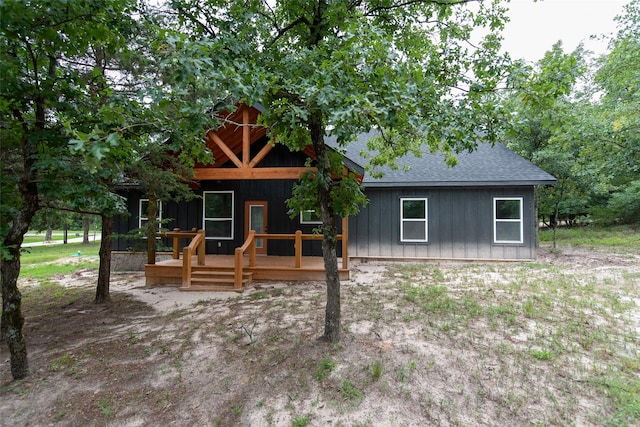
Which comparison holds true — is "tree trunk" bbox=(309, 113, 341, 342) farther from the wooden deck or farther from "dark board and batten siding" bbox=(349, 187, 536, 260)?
"dark board and batten siding" bbox=(349, 187, 536, 260)

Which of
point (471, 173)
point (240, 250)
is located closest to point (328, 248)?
point (240, 250)

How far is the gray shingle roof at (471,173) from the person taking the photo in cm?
973

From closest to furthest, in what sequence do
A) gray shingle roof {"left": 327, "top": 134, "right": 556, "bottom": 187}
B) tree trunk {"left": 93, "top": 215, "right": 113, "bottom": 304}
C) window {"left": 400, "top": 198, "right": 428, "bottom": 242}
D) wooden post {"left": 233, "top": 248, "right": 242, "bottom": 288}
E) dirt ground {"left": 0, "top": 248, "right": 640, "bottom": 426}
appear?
dirt ground {"left": 0, "top": 248, "right": 640, "bottom": 426}
tree trunk {"left": 93, "top": 215, "right": 113, "bottom": 304}
wooden post {"left": 233, "top": 248, "right": 242, "bottom": 288}
gray shingle roof {"left": 327, "top": 134, "right": 556, "bottom": 187}
window {"left": 400, "top": 198, "right": 428, "bottom": 242}

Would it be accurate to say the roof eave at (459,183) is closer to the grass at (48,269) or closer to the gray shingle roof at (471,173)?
the gray shingle roof at (471,173)

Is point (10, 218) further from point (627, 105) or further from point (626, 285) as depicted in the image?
point (627, 105)

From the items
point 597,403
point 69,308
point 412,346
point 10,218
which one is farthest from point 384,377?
point 69,308

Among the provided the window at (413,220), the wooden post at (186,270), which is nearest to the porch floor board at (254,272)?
the wooden post at (186,270)

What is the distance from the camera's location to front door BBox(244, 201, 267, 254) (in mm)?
10164

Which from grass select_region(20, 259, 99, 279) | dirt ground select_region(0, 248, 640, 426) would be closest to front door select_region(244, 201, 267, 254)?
dirt ground select_region(0, 248, 640, 426)

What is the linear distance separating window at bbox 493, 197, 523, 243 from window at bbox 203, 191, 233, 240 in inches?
326

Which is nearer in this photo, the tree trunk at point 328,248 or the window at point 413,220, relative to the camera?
the tree trunk at point 328,248

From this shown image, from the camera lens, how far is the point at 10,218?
9.71 feet

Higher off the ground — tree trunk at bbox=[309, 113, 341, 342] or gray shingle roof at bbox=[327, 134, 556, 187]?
gray shingle roof at bbox=[327, 134, 556, 187]

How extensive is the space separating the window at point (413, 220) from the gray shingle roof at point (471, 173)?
2.10ft
